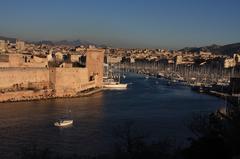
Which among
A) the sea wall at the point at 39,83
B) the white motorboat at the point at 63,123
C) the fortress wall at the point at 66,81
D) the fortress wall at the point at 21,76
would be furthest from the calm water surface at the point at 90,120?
the fortress wall at the point at 21,76

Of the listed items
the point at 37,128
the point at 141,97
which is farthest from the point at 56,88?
the point at 37,128

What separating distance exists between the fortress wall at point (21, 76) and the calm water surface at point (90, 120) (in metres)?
1.26

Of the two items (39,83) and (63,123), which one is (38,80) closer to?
(39,83)

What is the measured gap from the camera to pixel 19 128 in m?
8.46

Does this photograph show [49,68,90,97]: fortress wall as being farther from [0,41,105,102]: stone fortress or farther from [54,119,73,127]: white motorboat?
[54,119,73,127]: white motorboat

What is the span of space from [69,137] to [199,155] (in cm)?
381

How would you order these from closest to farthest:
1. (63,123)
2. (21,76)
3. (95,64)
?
(63,123)
(21,76)
(95,64)

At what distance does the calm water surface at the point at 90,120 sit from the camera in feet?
24.3

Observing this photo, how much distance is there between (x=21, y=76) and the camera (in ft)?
46.2

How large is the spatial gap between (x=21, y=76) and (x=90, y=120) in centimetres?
508

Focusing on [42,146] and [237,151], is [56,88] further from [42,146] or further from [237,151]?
[237,151]

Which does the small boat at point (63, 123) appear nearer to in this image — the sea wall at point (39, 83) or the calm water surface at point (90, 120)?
the calm water surface at point (90, 120)

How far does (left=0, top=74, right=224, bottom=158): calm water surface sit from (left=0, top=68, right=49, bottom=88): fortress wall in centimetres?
126

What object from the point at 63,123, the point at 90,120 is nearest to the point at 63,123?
the point at 63,123
